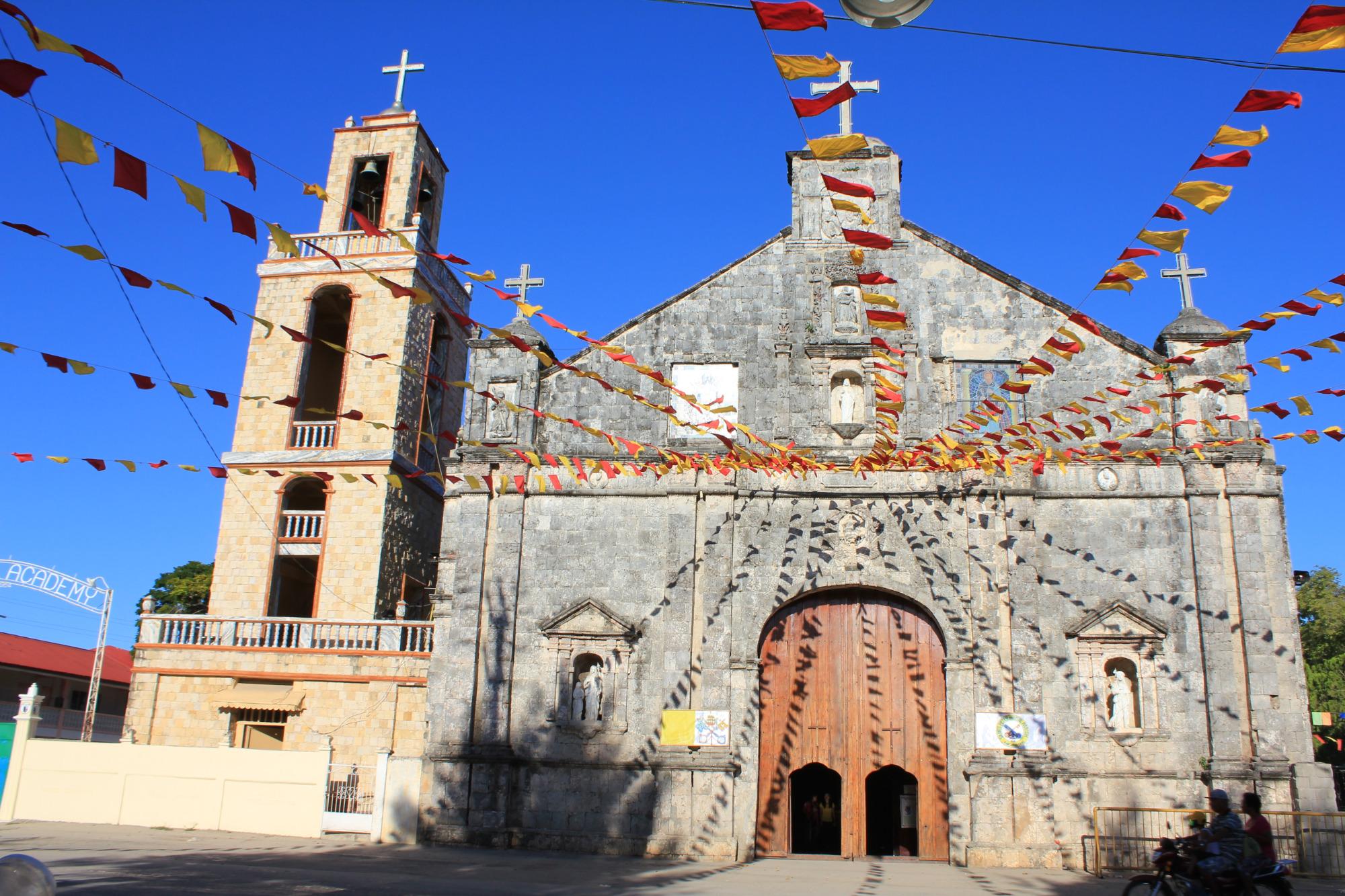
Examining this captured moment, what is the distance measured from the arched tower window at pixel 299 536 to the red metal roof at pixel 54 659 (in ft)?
36.6

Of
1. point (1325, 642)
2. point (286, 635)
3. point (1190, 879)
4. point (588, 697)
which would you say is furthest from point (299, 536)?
point (1325, 642)

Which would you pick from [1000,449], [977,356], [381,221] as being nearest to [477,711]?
[1000,449]

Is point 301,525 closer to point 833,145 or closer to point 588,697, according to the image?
point 588,697

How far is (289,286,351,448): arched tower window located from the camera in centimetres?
2198

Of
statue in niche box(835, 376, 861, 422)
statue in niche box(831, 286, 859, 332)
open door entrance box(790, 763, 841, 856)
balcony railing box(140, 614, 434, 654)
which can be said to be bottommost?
open door entrance box(790, 763, 841, 856)

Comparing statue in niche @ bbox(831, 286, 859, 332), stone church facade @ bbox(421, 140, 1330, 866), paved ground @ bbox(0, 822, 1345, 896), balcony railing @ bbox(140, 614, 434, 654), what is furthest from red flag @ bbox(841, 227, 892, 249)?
balcony railing @ bbox(140, 614, 434, 654)

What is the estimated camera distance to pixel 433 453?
23.7 metres

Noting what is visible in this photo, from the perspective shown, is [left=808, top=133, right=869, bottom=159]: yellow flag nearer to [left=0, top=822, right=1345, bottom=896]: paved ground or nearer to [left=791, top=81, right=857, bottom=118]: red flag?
[left=791, top=81, right=857, bottom=118]: red flag

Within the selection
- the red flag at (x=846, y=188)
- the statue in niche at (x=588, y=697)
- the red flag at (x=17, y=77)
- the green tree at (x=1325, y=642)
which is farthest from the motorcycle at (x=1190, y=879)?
the green tree at (x=1325, y=642)

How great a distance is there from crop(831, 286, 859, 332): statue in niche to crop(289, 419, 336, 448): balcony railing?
404 inches

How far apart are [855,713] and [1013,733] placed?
2.35m

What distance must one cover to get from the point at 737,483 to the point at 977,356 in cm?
461

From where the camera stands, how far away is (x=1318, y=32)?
7020mm

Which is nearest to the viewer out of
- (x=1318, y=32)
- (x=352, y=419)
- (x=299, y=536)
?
(x=1318, y=32)
